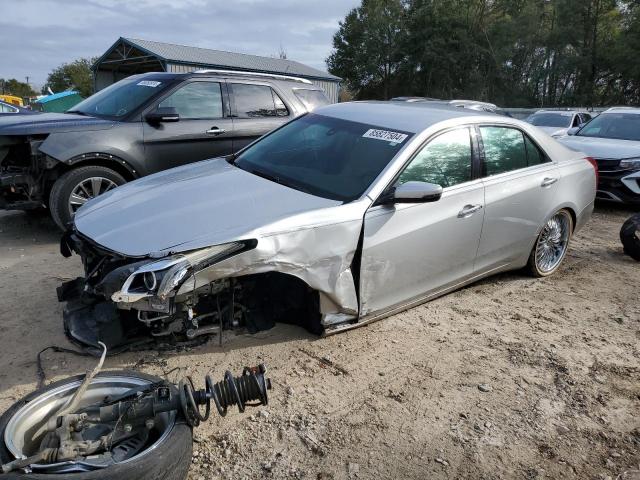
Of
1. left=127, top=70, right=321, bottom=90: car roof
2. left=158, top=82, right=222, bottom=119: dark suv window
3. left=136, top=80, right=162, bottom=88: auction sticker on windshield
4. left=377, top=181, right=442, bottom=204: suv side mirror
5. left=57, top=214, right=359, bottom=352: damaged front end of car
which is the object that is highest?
left=127, top=70, right=321, bottom=90: car roof

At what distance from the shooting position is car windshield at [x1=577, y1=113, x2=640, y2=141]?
30.8ft

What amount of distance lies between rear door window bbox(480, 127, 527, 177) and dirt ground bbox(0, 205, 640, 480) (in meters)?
1.14

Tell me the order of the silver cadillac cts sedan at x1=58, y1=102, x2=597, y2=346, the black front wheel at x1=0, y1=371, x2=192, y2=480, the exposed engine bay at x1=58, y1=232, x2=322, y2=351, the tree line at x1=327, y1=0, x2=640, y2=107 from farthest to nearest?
the tree line at x1=327, y1=0, x2=640, y2=107 → the silver cadillac cts sedan at x1=58, y1=102, x2=597, y2=346 → the exposed engine bay at x1=58, y1=232, x2=322, y2=351 → the black front wheel at x1=0, y1=371, x2=192, y2=480

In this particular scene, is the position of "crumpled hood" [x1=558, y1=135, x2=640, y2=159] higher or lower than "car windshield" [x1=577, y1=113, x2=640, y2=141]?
lower

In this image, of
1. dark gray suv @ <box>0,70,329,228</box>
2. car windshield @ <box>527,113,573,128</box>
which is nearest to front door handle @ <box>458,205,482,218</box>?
dark gray suv @ <box>0,70,329,228</box>

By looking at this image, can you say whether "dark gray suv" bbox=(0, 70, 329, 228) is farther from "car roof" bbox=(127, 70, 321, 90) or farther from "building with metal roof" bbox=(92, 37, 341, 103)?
"building with metal roof" bbox=(92, 37, 341, 103)

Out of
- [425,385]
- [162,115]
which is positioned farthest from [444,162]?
[162,115]

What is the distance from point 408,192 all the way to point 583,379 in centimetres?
167

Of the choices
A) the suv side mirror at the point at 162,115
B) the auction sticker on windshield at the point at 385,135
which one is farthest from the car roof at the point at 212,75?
the auction sticker on windshield at the point at 385,135

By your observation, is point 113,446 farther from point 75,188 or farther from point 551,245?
point 551,245

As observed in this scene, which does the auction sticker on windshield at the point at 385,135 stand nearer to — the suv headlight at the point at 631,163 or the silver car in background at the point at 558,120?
the suv headlight at the point at 631,163

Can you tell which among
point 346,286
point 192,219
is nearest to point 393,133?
point 346,286

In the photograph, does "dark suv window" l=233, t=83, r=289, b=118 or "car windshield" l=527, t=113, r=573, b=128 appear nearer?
"dark suv window" l=233, t=83, r=289, b=118

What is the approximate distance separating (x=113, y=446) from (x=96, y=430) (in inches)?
4.2
